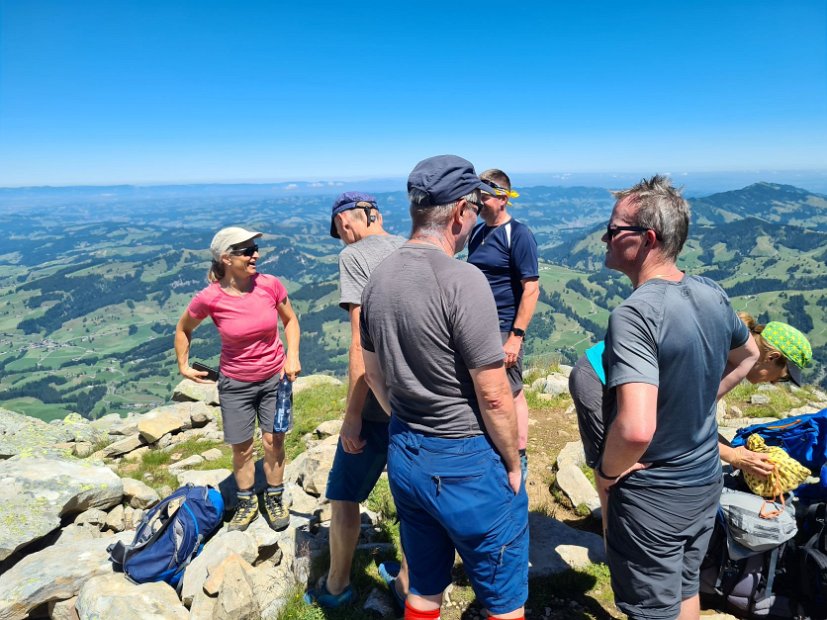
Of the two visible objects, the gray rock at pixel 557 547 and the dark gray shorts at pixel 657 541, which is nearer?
the dark gray shorts at pixel 657 541

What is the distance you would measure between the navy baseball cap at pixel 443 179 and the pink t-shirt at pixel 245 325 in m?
3.14

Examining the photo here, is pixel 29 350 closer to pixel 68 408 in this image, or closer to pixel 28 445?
pixel 68 408

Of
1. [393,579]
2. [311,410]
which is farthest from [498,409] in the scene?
[311,410]

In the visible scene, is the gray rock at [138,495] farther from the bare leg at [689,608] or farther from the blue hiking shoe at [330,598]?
the bare leg at [689,608]

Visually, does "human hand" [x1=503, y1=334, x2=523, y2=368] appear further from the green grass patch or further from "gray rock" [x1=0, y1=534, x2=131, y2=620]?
the green grass patch

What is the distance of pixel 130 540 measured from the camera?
16.7 ft

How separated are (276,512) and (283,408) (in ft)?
4.47

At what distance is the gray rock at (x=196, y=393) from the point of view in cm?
1178

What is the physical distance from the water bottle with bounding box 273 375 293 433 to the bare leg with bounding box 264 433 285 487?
147 mm

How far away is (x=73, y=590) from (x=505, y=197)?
611cm

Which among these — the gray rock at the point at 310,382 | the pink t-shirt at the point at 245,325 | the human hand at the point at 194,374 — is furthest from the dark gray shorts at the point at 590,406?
the gray rock at the point at 310,382

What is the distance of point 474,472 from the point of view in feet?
8.11

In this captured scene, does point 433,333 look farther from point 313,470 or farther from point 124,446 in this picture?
point 124,446

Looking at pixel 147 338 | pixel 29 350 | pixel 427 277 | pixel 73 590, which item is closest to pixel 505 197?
pixel 427 277
